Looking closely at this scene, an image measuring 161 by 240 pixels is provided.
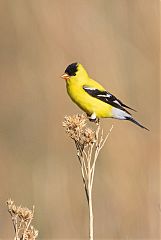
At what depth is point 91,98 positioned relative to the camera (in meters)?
3.98

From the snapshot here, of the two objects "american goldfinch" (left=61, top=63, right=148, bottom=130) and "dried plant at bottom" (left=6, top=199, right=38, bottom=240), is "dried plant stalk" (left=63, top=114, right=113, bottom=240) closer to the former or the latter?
"dried plant at bottom" (left=6, top=199, right=38, bottom=240)

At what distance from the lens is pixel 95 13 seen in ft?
19.8

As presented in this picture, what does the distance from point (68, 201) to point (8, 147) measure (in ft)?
3.83

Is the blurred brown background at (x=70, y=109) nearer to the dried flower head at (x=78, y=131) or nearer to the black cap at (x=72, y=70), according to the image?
the black cap at (x=72, y=70)

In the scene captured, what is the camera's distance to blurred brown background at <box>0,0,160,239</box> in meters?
4.83

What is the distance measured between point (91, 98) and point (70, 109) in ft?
6.53

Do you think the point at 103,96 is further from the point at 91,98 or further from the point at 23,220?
the point at 23,220

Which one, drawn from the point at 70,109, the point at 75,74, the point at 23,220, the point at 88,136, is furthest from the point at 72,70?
the point at 70,109

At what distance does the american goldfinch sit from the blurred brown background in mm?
565

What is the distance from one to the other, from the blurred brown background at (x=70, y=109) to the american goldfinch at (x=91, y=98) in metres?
0.57

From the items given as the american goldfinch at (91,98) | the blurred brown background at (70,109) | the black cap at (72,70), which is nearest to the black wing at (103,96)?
the american goldfinch at (91,98)

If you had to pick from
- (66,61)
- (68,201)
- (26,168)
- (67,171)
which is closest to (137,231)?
(68,201)

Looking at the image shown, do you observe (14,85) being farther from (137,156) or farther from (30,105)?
(137,156)

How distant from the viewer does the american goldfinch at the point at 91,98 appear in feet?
13.1
